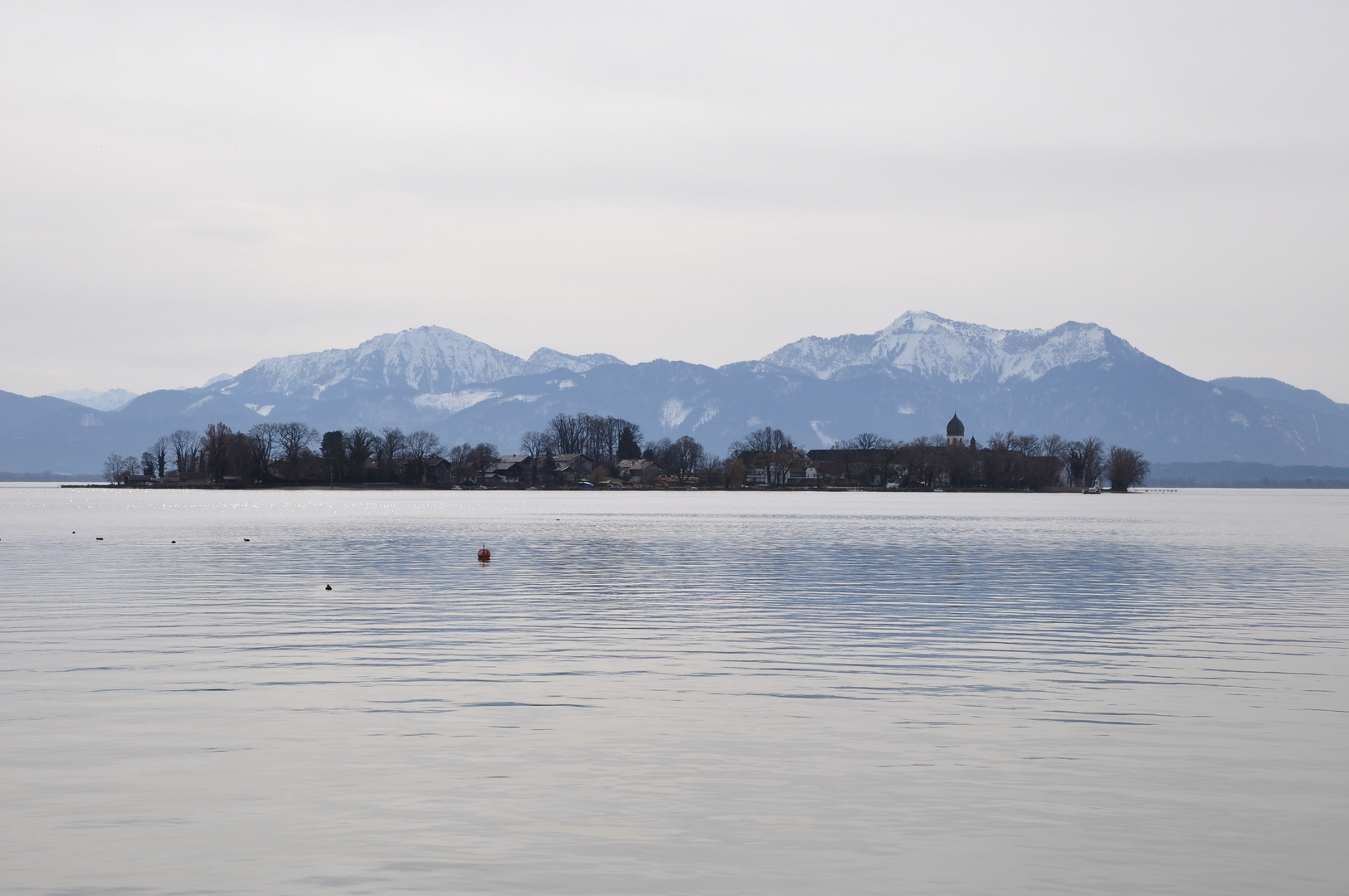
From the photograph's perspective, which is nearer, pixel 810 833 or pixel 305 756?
pixel 810 833

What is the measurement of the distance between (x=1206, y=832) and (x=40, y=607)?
34.9 m

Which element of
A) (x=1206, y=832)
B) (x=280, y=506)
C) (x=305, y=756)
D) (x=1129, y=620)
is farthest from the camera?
(x=280, y=506)

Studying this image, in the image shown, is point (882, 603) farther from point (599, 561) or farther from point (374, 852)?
point (374, 852)

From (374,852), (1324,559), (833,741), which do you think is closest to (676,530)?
(1324,559)

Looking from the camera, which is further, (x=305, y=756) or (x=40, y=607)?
(x=40, y=607)

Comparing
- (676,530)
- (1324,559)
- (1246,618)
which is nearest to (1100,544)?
(1324,559)

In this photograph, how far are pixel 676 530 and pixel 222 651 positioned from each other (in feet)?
209

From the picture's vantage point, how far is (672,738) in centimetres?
1900

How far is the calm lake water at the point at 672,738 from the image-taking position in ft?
42.7

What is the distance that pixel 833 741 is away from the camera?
739 inches

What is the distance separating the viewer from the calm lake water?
13023mm

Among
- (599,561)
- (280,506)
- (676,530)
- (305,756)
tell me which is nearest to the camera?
(305,756)

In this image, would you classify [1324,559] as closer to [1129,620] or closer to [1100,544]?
[1100,544]

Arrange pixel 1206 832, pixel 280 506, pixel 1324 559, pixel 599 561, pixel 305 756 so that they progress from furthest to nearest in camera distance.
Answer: pixel 280 506 < pixel 1324 559 < pixel 599 561 < pixel 305 756 < pixel 1206 832
